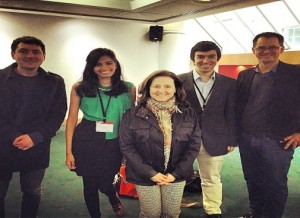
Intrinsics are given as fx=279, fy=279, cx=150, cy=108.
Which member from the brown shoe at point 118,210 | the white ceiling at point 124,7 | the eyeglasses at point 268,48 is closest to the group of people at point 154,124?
the eyeglasses at point 268,48

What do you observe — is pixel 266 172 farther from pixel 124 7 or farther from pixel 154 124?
pixel 124 7

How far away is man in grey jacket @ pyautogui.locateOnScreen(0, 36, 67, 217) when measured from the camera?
168cm

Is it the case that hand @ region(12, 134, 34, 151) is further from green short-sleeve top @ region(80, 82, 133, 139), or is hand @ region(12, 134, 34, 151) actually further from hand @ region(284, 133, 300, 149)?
hand @ region(284, 133, 300, 149)

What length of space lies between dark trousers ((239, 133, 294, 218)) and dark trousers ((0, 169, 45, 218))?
59.2 inches

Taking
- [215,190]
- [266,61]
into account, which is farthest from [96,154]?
[266,61]

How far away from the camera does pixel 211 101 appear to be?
6.56 ft

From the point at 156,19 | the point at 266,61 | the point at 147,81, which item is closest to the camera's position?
the point at 147,81

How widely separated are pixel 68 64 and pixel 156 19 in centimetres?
228

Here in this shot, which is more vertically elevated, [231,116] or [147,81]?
[147,81]

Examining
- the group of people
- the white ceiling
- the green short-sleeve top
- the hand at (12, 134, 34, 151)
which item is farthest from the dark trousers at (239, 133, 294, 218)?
the white ceiling

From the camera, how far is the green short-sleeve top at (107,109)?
1.82 metres

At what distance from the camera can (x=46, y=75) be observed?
1.77m

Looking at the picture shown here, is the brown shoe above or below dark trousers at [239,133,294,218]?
below

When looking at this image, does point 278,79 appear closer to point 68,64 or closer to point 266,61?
point 266,61
